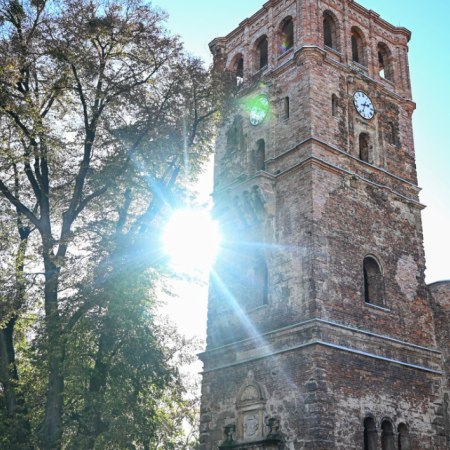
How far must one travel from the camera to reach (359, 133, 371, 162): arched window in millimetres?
22155

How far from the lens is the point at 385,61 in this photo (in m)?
25.6

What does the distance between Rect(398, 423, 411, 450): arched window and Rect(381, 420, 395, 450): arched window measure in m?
0.50

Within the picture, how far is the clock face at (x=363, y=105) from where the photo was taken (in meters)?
22.3

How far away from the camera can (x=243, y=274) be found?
21.0 metres

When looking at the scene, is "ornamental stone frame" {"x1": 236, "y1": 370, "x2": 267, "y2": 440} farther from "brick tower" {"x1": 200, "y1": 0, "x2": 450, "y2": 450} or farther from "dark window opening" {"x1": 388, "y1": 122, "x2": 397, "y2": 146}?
"dark window opening" {"x1": 388, "y1": 122, "x2": 397, "y2": 146}

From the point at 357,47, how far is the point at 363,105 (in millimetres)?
3517

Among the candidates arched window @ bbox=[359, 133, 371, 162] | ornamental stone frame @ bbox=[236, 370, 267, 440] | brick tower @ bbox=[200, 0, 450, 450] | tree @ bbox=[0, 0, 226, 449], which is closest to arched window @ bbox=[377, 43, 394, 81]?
brick tower @ bbox=[200, 0, 450, 450]

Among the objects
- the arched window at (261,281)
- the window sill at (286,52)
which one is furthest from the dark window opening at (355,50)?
the arched window at (261,281)

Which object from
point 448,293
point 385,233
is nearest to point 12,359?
point 385,233

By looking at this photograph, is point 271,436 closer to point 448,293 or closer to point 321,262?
point 321,262

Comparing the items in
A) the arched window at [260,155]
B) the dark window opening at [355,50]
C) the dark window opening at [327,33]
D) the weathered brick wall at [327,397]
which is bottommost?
the weathered brick wall at [327,397]

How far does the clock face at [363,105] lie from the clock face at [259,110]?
3.27 meters

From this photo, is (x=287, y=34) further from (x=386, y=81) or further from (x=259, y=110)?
(x=386, y=81)

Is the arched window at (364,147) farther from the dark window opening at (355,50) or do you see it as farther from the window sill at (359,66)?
the dark window opening at (355,50)
